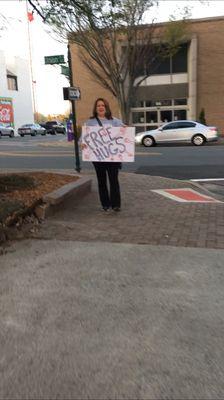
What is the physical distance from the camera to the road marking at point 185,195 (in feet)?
29.8

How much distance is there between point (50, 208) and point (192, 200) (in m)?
3.07

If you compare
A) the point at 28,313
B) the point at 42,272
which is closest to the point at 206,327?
the point at 28,313

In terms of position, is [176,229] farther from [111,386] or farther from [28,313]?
[111,386]

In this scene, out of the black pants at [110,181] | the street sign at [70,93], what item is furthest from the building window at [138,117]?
the black pants at [110,181]

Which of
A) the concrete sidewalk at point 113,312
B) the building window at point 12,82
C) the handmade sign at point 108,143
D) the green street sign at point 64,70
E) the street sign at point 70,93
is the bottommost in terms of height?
the concrete sidewalk at point 113,312

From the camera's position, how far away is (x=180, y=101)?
36.9 meters

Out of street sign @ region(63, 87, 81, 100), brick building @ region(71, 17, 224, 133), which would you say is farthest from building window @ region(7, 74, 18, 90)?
street sign @ region(63, 87, 81, 100)

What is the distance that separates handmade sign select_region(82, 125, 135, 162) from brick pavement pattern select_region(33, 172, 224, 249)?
0.86 metres

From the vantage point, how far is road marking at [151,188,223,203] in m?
9.09

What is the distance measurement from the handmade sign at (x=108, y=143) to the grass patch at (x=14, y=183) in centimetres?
131

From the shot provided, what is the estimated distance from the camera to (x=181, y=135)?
87.7ft

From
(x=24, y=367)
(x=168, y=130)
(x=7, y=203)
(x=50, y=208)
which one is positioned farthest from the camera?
(x=168, y=130)

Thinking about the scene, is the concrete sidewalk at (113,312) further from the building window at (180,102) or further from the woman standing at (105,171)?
the building window at (180,102)

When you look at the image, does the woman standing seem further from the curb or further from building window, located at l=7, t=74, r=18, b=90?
building window, located at l=7, t=74, r=18, b=90
